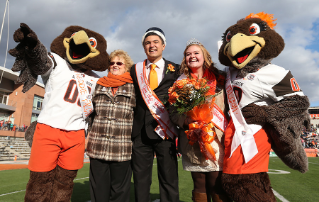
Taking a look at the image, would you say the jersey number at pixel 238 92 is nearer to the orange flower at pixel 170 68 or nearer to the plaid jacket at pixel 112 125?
the orange flower at pixel 170 68

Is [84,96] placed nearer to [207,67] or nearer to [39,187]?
[39,187]

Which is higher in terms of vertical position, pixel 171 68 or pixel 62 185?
pixel 171 68

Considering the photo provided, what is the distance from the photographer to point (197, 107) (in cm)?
226

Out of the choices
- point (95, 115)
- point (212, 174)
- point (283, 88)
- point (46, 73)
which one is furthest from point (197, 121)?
point (46, 73)

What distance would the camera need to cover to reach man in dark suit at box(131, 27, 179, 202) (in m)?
2.62

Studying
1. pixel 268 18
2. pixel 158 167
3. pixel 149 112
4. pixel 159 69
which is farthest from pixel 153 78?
pixel 268 18

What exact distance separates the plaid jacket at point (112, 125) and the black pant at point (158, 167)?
0.15 meters

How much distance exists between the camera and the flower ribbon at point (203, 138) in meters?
2.21

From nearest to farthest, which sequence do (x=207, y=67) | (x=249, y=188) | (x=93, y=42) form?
(x=249, y=188) < (x=207, y=67) < (x=93, y=42)

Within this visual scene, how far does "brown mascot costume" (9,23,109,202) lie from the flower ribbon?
1.35 m

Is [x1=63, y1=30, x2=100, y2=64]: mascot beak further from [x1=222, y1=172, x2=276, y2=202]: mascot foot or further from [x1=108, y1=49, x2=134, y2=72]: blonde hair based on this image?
[x1=222, y1=172, x2=276, y2=202]: mascot foot

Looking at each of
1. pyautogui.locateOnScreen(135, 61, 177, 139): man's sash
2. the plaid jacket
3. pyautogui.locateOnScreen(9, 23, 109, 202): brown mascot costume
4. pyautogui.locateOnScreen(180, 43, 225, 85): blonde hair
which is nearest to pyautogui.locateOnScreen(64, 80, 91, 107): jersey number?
pyautogui.locateOnScreen(9, 23, 109, 202): brown mascot costume

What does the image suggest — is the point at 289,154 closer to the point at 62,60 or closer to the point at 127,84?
the point at 127,84

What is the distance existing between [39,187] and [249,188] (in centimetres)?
218
